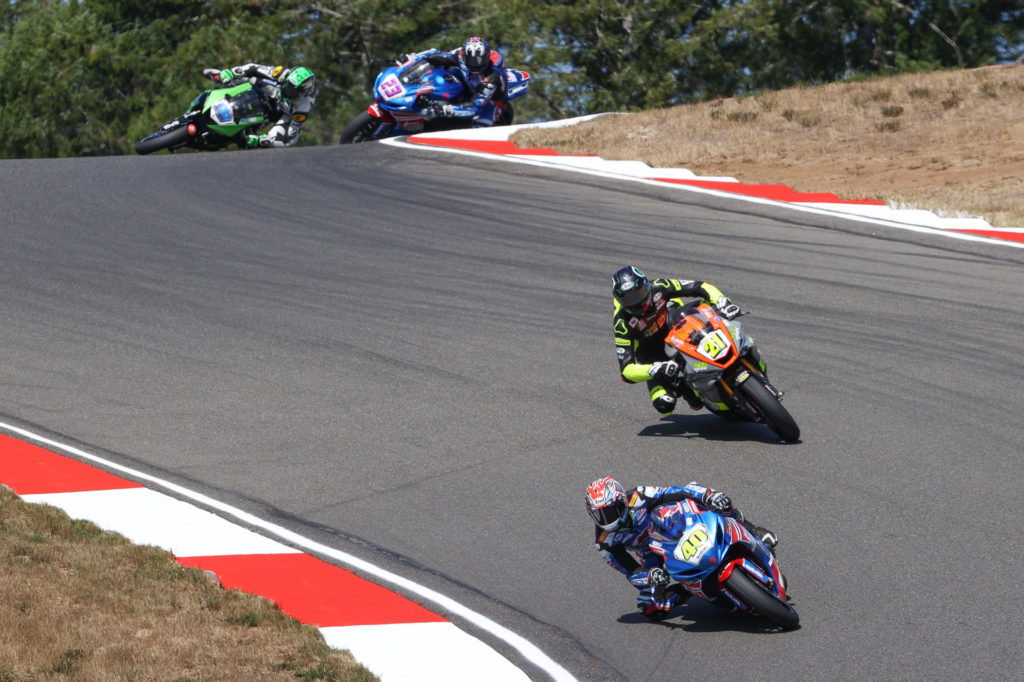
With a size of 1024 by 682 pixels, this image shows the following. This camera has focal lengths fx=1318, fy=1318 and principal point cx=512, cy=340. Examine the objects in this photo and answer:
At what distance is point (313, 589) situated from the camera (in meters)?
6.98

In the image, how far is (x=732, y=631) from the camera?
6445 mm

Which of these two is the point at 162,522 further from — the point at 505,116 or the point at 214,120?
the point at 505,116

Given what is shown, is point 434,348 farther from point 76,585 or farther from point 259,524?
point 76,585

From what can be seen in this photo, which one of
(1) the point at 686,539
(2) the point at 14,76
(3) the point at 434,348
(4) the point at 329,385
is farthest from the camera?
(2) the point at 14,76

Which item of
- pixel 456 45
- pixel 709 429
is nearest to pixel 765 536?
pixel 709 429

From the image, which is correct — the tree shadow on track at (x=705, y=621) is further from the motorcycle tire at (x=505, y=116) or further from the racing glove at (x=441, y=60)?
the motorcycle tire at (x=505, y=116)

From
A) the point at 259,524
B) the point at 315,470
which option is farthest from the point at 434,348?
the point at 259,524

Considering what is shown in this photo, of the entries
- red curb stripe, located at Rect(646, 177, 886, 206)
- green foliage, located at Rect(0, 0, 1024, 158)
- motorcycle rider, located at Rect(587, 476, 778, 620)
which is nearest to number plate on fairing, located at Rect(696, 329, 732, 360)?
motorcycle rider, located at Rect(587, 476, 778, 620)

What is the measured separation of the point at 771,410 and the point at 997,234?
6768 millimetres

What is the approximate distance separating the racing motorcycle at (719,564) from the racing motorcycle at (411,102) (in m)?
16.4

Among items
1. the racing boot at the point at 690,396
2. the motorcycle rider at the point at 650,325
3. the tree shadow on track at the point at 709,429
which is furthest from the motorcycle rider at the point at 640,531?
the racing boot at the point at 690,396

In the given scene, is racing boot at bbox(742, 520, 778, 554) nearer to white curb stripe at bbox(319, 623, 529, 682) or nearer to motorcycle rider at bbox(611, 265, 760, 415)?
white curb stripe at bbox(319, 623, 529, 682)

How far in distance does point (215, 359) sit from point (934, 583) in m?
6.89

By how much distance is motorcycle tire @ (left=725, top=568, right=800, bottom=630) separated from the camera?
20.6 feet
